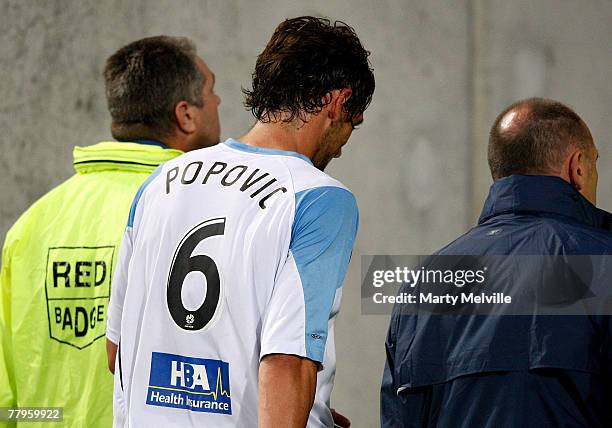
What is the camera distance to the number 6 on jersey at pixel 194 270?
1.32 metres

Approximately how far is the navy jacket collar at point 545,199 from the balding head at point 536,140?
0.06m

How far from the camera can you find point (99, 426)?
1.99 meters

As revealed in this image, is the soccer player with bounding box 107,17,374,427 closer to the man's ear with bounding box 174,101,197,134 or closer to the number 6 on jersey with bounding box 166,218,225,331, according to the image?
the number 6 on jersey with bounding box 166,218,225,331

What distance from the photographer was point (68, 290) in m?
1.98

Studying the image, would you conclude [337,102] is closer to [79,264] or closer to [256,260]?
[256,260]

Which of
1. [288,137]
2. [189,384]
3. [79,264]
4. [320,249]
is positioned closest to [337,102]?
[288,137]

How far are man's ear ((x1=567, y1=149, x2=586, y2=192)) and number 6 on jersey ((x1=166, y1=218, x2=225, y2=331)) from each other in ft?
2.65

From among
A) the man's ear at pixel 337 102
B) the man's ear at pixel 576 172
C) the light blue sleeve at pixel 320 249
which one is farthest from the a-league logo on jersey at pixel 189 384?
the man's ear at pixel 576 172

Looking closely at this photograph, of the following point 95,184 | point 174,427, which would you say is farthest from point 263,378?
point 95,184

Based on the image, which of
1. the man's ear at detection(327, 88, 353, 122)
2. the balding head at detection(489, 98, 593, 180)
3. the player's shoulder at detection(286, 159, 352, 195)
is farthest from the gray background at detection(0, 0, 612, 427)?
the player's shoulder at detection(286, 159, 352, 195)

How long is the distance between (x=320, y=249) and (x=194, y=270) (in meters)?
0.19

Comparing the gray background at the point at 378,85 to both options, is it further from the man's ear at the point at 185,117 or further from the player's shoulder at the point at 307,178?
the player's shoulder at the point at 307,178

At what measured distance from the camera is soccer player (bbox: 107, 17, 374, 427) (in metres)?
1.27

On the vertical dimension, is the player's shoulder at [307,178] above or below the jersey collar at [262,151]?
below
